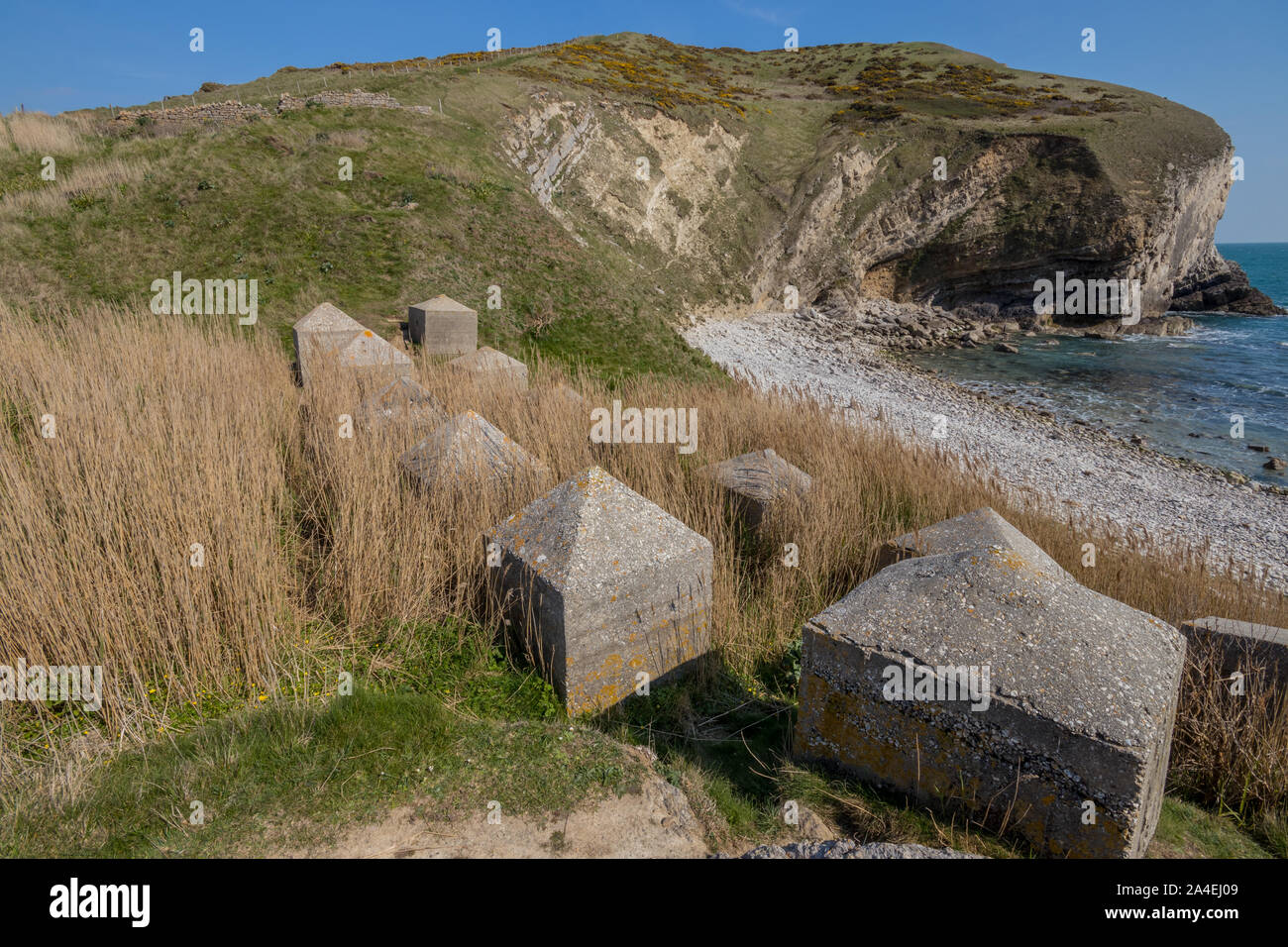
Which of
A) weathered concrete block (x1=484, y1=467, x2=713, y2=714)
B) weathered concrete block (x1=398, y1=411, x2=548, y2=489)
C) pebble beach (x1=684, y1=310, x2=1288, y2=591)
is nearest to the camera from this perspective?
weathered concrete block (x1=484, y1=467, x2=713, y2=714)

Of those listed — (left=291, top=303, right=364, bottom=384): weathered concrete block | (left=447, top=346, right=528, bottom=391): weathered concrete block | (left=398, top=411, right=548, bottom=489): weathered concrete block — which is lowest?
(left=398, top=411, right=548, bottom=489): weathered concrete block

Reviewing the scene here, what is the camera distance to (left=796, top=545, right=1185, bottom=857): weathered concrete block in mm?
2676

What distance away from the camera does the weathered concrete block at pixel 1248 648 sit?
4.24 metres

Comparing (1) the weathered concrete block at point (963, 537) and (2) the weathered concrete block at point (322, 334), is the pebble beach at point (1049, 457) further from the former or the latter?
(2) the weathered concrete block at point (322, 334)

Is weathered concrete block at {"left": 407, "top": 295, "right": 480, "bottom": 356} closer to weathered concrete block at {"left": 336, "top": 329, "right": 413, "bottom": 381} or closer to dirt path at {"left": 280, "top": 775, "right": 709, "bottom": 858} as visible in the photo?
weathered concrete block at {"left": 336, "top": 329, "right": 413, "bottom": 381}

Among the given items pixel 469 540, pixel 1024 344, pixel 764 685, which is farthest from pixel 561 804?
pixel 1024 344

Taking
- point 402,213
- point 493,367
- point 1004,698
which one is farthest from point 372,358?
point 402,213

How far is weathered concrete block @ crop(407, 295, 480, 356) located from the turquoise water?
61.1 ft

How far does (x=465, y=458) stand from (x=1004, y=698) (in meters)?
4.21

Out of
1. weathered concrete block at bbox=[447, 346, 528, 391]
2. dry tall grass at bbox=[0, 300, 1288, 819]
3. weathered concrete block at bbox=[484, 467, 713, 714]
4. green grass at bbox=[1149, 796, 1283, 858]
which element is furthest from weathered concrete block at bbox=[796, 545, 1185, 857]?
weathered concrete block at bbox=[447, 346, 528, 391]

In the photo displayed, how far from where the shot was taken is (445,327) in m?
12.9

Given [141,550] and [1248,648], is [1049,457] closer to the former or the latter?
[1248,648]

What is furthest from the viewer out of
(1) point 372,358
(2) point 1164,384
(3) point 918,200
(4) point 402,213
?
(3) point 918,200
